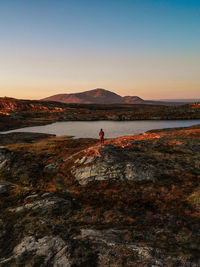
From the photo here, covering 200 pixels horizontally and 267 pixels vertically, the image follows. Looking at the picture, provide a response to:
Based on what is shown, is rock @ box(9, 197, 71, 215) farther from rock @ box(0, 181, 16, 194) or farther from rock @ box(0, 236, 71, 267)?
rock @ box(0, 181, 16, 194)

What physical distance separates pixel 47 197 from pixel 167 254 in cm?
1118

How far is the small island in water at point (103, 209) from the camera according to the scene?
8.95 metres

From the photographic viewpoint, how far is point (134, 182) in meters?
17.9

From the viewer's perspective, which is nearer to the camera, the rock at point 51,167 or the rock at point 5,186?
the rock at point 5,186

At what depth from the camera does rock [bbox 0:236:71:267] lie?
875cm

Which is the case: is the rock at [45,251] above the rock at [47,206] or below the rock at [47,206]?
above

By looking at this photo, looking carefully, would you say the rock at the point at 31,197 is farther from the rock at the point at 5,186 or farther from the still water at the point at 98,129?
the still water at the point at 98,129

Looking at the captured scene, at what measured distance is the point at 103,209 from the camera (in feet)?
45.2

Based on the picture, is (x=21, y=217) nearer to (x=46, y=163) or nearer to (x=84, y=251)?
(x=84, y=251)

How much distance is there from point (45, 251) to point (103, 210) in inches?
207

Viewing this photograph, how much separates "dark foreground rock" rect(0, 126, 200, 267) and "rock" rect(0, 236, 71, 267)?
0.13 feet

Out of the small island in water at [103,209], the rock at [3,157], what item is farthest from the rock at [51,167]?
the rock at [3,157]

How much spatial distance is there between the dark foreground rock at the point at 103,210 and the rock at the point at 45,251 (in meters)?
0.04

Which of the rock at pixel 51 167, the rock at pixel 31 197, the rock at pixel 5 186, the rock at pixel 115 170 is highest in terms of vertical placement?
the rock at pixel 115 170
